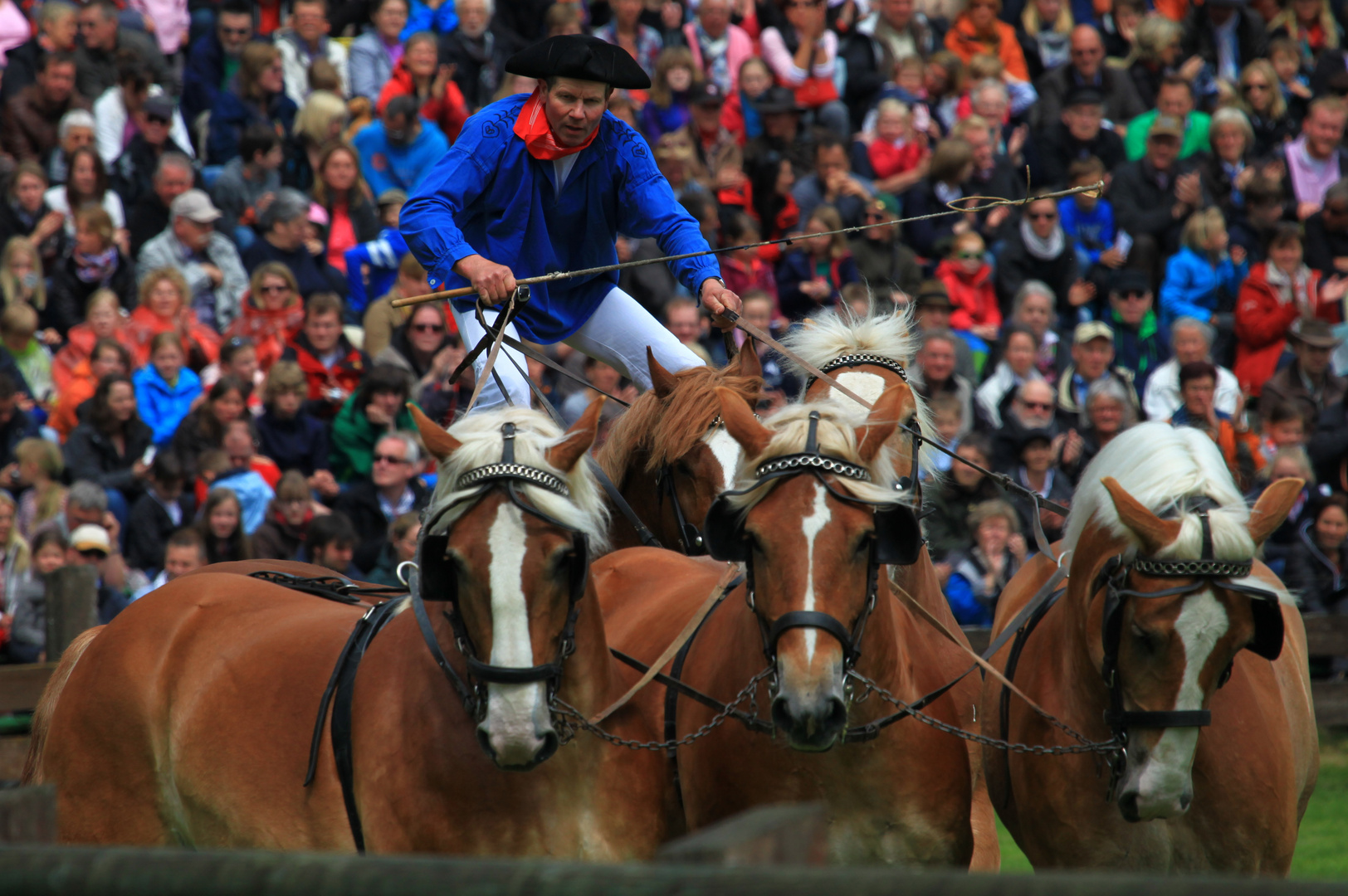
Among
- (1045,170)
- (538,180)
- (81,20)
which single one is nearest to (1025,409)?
(1045,170)

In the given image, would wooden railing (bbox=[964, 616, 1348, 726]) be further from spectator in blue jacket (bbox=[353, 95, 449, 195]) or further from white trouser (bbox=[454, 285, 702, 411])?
spectator in blue jacket (bbox=[353, 95, 449, 195])

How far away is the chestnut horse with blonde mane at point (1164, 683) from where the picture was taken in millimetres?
4109

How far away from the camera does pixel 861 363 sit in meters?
5.67

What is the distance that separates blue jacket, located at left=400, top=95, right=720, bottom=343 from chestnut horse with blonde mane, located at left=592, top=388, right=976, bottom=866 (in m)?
1.70

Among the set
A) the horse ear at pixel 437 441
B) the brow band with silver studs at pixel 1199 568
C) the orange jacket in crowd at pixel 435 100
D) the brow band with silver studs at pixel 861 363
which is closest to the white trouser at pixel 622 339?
the brow band with silver studs at pixel 861 363

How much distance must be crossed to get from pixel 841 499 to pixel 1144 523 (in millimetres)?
798

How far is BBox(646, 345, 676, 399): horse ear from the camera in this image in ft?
18.4

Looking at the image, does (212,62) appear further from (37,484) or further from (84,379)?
(37,484)

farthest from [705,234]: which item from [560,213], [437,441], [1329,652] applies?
[437,441]

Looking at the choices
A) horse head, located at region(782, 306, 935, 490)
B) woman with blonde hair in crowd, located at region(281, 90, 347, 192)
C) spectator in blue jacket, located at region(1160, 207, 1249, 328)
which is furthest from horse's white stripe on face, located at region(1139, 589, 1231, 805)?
woman with blonde hair in crowd, located at region(281, 90, 347, 192)

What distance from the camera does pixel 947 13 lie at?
15844 millimetres

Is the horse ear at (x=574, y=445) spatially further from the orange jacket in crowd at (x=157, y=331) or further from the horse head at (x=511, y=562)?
the orange jacket in crowd at (x=157, y=331)

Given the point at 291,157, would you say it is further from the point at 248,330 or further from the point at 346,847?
the point at 346,847

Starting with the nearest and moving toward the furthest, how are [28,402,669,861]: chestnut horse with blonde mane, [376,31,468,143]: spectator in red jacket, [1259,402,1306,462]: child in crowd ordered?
[28,402,669,861]: chestnut horse with blonde mane, [1259,402,1306,462]: child in crowd, [376,31,468,143]: spectator in red jacket
